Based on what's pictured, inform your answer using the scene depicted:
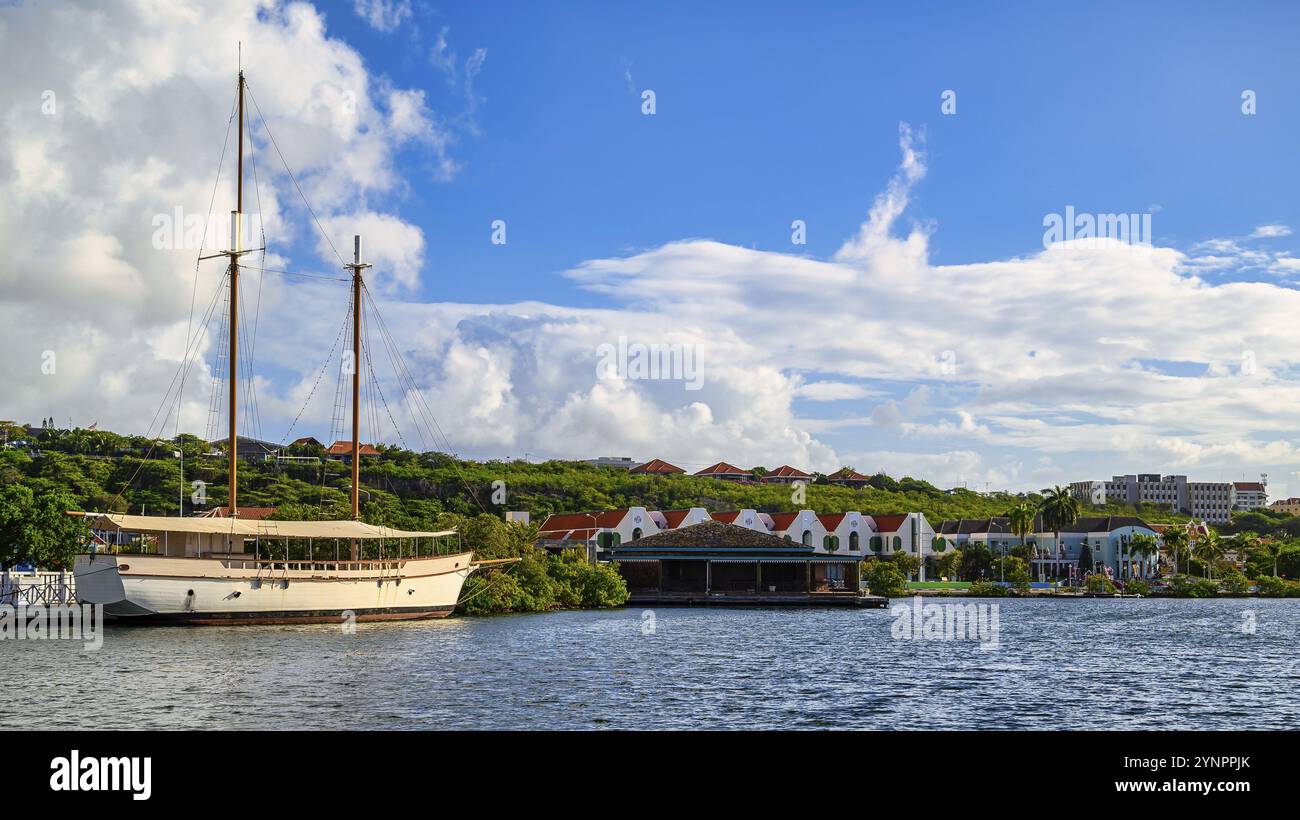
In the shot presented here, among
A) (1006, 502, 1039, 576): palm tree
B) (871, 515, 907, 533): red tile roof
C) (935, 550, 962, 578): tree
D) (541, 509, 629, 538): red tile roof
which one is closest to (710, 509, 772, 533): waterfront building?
(541, 509, 629, 538): red tile roof

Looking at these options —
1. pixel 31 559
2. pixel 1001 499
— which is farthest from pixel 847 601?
pixel 1001 499

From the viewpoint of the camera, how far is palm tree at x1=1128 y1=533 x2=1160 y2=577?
13462cm

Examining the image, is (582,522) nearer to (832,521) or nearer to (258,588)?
(832,521)

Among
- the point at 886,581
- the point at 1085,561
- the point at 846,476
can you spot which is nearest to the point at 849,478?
the point at 846,476

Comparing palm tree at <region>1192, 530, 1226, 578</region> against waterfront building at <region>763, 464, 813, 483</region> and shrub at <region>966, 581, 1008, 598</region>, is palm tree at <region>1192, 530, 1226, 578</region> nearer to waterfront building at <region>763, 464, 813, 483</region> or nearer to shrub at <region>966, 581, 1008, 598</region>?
shrub at <region>966, 581, 1008, 598</region>

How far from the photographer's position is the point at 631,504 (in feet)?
475

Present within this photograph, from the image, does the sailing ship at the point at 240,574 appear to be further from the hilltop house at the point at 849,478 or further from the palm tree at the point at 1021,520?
the hilltop house at the point at 849,478

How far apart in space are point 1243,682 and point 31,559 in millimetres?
68448

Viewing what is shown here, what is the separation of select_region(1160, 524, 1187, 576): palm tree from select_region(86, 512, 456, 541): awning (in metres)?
98.9

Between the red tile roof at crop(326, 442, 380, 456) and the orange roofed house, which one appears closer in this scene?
the orange roofed house

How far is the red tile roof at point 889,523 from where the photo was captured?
13338 centimetres

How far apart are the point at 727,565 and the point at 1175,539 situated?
59974mm

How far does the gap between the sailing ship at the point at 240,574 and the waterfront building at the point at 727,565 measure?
3227cm
